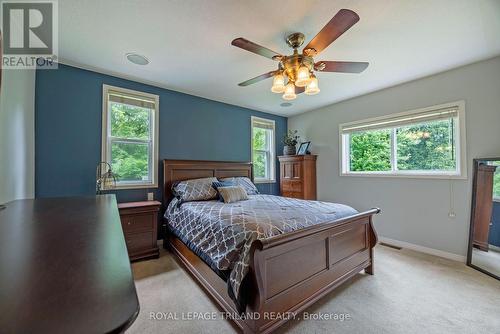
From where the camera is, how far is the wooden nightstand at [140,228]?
2748mm

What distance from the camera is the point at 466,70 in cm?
275

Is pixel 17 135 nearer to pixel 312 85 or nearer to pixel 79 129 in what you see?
pixel 79 129

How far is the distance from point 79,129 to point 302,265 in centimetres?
317

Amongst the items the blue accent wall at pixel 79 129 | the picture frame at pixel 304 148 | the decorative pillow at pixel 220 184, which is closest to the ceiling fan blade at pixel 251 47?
the decorative pillow at pixel 220 184

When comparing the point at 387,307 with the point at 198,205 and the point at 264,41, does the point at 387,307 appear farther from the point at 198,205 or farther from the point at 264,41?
the point at 264,41

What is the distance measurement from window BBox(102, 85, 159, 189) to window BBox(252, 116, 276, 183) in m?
2.07

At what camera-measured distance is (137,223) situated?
2820mm

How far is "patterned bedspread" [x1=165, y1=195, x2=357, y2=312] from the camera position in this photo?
5.09 feet

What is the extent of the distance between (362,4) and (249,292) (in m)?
2.41

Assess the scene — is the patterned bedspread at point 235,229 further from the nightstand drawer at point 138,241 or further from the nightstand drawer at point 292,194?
the nightstand drawer at point 292,194

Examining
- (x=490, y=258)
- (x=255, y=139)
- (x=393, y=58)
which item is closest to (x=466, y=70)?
(x=393, y=58)

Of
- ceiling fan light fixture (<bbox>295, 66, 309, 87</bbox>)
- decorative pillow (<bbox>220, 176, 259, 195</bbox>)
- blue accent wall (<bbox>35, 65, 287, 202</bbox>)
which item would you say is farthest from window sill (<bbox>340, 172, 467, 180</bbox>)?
blue accent wall (<bbox>35, 65, 287, 202</bbox>)

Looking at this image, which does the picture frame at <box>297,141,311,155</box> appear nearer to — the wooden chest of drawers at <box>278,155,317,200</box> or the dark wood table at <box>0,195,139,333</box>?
the wooden chest of drawers at <box>278,155,317,200</box>

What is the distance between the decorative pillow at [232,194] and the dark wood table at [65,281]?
2127 millimetres
